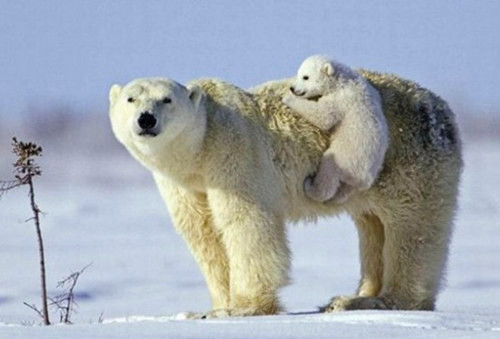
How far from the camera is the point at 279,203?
7.90m

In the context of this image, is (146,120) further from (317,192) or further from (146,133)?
(317,192)

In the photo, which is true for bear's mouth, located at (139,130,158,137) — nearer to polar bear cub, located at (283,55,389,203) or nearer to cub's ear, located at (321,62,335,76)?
polar bear cub, located at (283,55,389,203)

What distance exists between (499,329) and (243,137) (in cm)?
208

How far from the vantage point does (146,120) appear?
7.39m

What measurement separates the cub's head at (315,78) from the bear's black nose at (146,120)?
1.17 meters

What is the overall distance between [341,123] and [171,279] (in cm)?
914

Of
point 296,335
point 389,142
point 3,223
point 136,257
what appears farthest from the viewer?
point 3,223

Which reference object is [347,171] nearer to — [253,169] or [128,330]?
[253,169]

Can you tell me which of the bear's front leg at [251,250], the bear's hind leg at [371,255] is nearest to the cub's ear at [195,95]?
the bear's front leg at [251,250]

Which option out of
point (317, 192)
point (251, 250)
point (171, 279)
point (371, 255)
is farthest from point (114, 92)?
point (171, 279)

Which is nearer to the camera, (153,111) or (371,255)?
(153,111)

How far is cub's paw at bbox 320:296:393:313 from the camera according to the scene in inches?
315

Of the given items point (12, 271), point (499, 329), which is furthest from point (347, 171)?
point (12, 271)

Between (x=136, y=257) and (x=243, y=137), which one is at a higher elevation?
(x=136, y=257)
